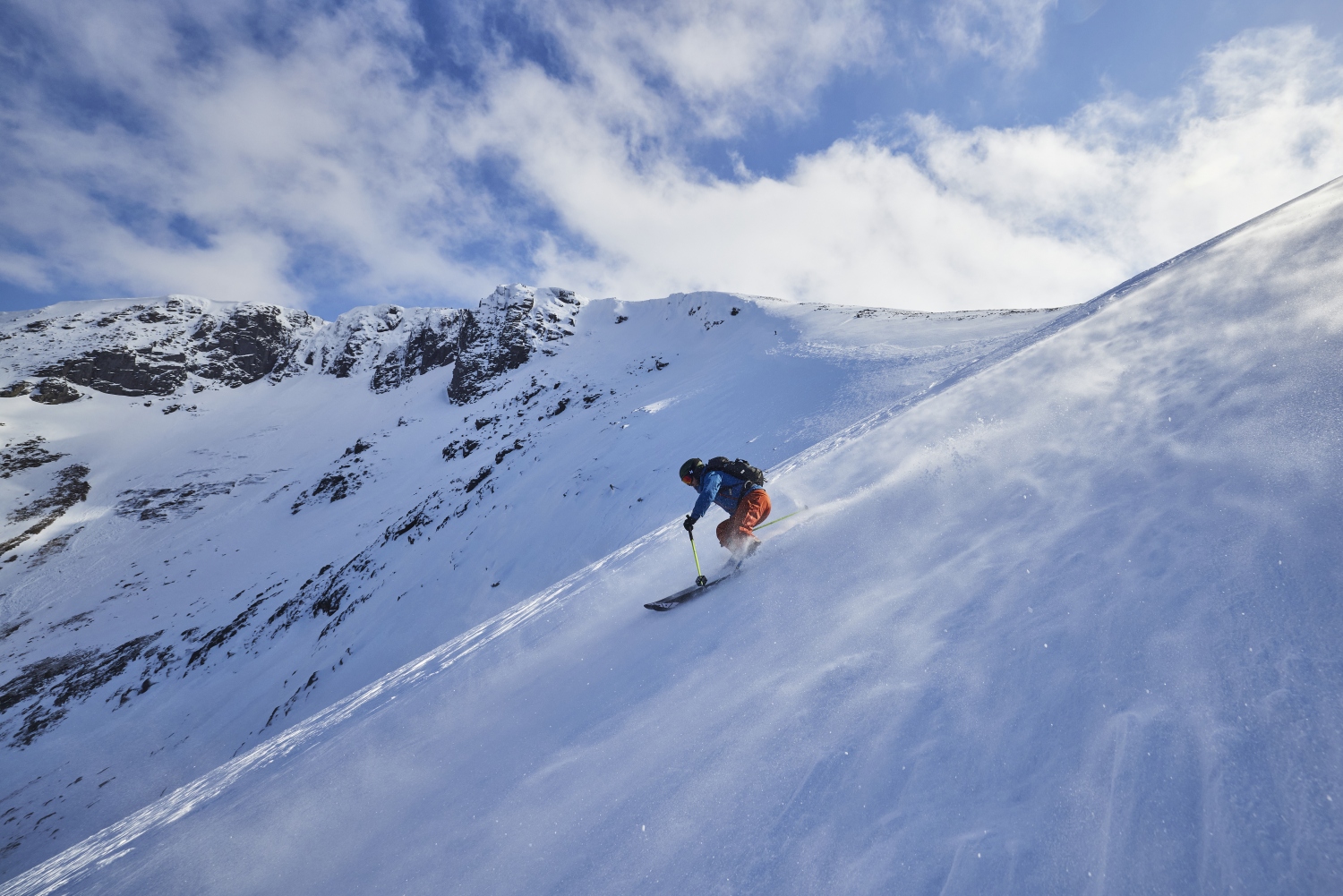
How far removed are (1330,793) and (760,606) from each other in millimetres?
2945

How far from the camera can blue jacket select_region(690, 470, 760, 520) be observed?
571 centimetres

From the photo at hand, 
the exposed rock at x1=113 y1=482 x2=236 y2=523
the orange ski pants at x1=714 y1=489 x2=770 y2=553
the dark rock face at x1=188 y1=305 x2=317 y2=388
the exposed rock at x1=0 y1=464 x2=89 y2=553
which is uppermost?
the dark rock face at x1=188 y1=305 x2=317 y2=388

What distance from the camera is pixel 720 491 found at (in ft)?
19.5

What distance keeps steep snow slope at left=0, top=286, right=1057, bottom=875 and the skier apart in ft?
3.38

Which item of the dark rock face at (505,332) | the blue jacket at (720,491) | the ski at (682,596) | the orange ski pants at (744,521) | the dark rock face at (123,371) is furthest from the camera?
the dark rock face at (123,371)

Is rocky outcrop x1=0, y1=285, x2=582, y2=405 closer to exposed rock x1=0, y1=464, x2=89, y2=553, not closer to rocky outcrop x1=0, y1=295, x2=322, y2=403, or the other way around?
rocky outcrop x1=0, y1=295, x2=322, y2=403

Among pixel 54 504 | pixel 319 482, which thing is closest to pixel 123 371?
pixel 54 504

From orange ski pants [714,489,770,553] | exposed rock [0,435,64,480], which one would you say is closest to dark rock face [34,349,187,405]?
exposed rock [0,435,64,480]

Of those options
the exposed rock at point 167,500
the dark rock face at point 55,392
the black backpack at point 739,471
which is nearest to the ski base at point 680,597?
the black backpack at point 739,471

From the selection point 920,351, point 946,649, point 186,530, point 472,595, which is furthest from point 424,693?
point 186,530

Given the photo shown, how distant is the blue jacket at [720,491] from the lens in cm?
571

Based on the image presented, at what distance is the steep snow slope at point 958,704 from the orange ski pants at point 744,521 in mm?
518

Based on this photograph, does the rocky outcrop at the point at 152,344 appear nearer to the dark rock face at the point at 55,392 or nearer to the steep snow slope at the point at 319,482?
the dark rock face at the point at 55,392

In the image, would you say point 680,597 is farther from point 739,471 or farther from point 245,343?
point 245,343
